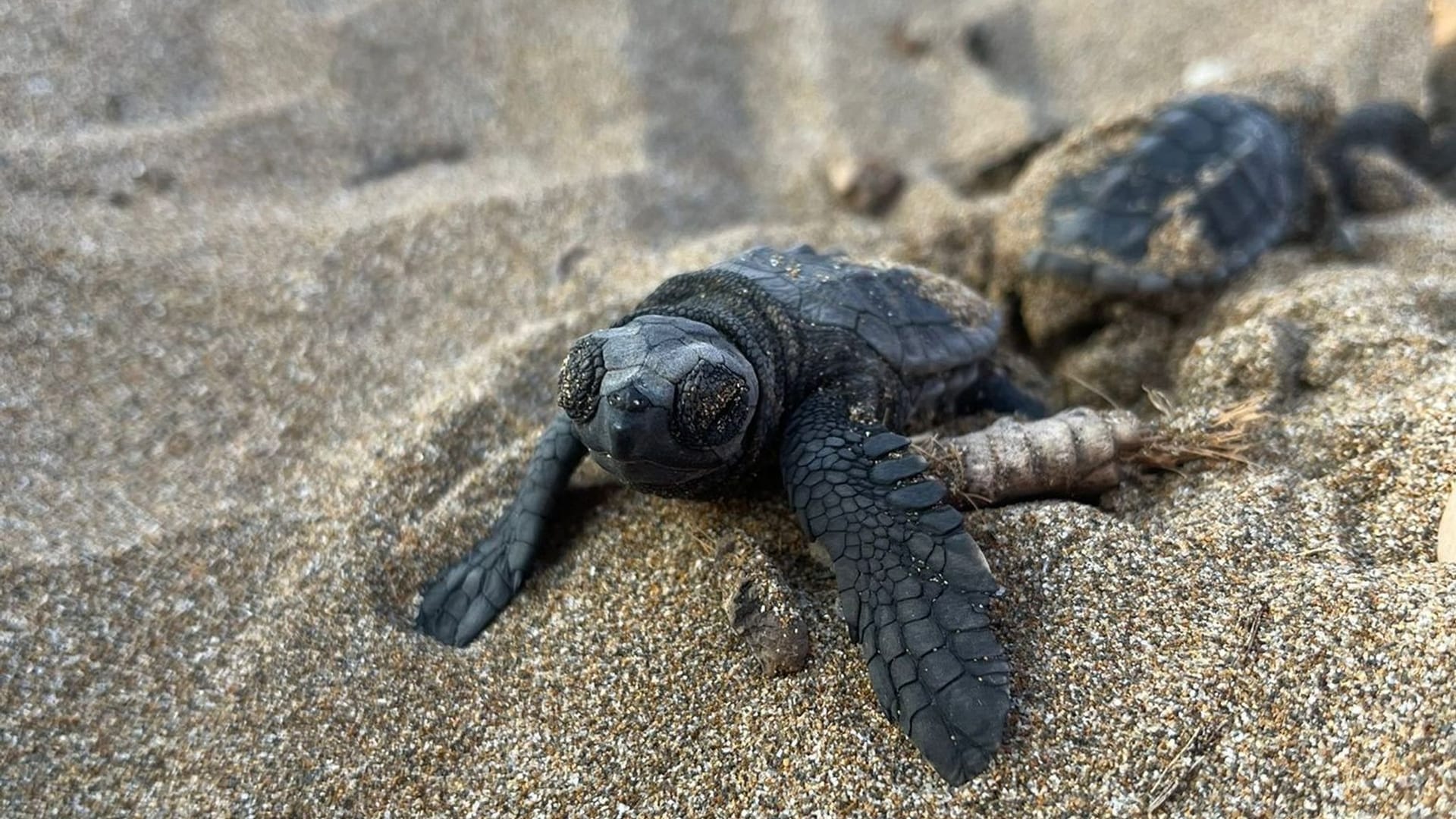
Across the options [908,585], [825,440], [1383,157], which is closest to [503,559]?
[825,440]

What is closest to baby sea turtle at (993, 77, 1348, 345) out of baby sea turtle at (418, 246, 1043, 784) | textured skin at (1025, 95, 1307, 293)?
textured skin at (1025, 95, 1307, 293)

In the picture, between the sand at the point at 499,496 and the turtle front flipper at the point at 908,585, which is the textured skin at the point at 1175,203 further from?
the turtle front flipper at the point at 908,585

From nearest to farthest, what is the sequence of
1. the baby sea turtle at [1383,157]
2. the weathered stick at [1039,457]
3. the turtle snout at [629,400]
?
1. the turtle snout at [629,400]
2. the weathered stick at [1039,457]
3. the baby sea turtle at [1383,157]

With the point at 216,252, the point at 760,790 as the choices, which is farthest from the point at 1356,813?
the point at 216,252

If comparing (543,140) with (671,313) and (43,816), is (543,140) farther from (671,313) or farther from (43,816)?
(43,816)

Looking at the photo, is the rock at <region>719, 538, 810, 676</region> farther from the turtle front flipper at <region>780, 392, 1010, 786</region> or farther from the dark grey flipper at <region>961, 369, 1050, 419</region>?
the dark grey flipper at <region>961, 369, 1050, 419</region>

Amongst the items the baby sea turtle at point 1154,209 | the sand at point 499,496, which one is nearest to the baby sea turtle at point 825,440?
the sand at point 499,496
